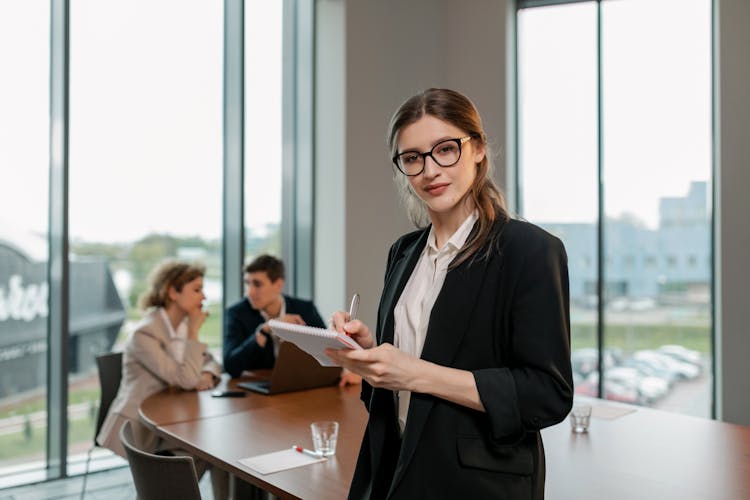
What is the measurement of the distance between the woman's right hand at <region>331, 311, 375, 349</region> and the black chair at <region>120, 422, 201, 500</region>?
529 mm

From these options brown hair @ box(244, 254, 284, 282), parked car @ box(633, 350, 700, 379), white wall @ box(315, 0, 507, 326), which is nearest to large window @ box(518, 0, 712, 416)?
parked car @ box(633, 350, 700, 379)

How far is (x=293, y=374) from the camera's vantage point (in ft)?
10.4

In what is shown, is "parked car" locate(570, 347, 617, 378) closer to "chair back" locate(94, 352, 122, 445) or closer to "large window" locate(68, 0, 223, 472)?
"large window" locate(68, 0, 223, 472)

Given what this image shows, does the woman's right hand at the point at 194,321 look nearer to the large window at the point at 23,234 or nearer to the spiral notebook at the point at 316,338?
the large window at the point at 23,234

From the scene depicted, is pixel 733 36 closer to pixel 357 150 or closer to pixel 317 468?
pixel 357 150

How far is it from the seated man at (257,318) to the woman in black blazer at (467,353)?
230 centimetres

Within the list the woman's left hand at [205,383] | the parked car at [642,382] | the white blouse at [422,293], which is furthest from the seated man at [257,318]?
the parked car at [642,382]

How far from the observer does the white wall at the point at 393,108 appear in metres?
4.75

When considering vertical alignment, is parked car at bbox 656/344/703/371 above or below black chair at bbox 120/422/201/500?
below

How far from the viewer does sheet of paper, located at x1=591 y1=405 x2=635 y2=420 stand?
272 cm

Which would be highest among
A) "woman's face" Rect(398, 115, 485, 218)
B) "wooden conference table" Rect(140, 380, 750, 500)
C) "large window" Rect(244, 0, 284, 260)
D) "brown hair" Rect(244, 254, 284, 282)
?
"large window" Rect(244, 0, 284, 260)

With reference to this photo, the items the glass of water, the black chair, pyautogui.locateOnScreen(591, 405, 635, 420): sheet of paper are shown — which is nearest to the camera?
the black chair

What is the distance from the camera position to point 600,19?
5.38 m

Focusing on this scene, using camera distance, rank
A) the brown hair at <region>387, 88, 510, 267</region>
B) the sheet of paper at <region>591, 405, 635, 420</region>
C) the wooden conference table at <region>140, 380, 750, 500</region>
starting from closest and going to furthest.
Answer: the brown hair at <region>387, 88, 510, 267</region> → the wooden conference table at <region>140, 380, 750, 500</region> → the sheet of paper at <region>591, 405, 635, 420</region>
